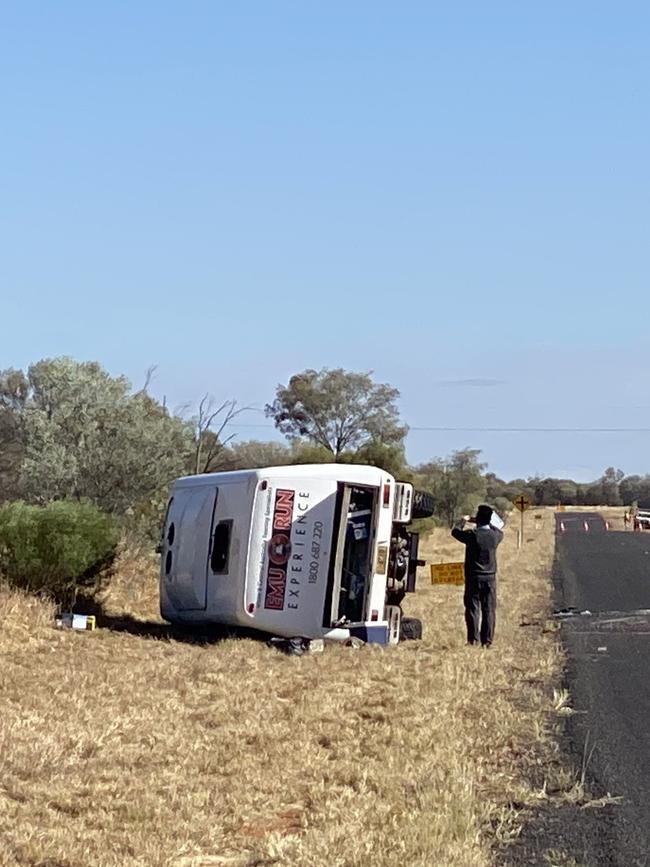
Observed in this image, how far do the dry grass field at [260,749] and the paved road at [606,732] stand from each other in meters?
0.21

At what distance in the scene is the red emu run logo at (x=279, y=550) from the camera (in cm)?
1519

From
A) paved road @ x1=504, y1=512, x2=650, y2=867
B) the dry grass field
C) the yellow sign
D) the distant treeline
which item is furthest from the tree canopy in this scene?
the dry grass field

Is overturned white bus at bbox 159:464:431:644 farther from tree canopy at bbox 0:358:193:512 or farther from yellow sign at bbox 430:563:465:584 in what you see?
tree canopy at bbox 0:358:193:512

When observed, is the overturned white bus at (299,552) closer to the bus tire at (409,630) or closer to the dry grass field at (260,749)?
the bus tire at (409,630)

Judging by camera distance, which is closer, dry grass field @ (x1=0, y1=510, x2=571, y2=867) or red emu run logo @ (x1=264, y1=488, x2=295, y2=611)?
dry grass field @ (x1=0, y1=510, x2=571, y2=867)

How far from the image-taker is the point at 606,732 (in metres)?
10.7

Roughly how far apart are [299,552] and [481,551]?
2.42 m

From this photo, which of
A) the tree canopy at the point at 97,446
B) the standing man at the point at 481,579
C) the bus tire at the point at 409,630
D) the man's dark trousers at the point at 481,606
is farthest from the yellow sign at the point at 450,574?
the tree canopy at the point at 97,446

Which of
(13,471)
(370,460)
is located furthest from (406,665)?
(370,460)

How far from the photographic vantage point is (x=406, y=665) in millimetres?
14172

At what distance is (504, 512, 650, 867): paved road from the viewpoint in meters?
7.22

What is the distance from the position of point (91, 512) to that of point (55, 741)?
8.73 m

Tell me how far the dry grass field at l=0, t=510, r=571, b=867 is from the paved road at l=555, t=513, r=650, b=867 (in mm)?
304

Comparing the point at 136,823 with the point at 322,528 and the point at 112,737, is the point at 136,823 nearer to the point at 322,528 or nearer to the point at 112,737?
the point at 112,737
